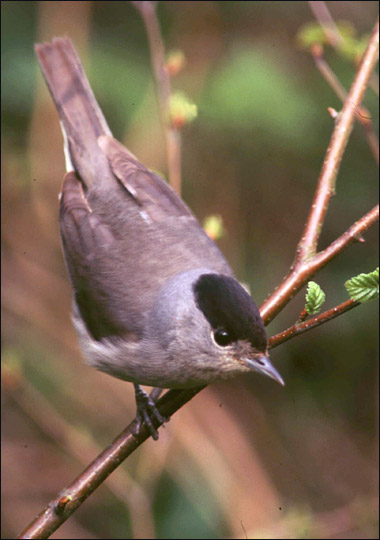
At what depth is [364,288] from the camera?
6.99 feet

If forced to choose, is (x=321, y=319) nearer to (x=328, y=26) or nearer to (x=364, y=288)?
(x=364, y=288)

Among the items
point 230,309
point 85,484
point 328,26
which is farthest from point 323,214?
point 85,484

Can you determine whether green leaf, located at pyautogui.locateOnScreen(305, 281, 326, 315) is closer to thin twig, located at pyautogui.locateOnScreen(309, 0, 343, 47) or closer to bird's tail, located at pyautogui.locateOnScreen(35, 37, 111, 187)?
thin twig, located at pyautogui.locateOnScreen(309, 0, 343, 47)

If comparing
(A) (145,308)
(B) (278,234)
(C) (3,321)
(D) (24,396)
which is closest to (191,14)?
(B) (278,234)

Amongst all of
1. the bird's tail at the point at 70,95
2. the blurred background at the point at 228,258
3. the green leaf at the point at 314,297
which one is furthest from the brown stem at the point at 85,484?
the blurred background at the point at 228,258

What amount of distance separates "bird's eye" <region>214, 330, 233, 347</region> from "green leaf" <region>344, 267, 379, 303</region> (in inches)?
30.4

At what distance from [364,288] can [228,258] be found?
3561 mm

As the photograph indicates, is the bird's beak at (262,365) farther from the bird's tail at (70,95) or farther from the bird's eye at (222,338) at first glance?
the bird's tail at (70,95)

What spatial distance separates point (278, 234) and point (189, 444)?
1779mm

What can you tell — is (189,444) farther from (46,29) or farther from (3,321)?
(46,29)

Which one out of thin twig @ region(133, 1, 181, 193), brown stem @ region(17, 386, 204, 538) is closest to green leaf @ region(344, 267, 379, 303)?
brown stem @ region(17, 386, 204, 538)

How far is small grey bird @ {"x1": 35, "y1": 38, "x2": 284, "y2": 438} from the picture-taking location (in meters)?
2.87

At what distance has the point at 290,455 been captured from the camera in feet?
19.0

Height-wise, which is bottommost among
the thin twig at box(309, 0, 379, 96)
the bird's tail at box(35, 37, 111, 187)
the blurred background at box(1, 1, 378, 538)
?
the blurred background at box(1, 1, 378, 538)
